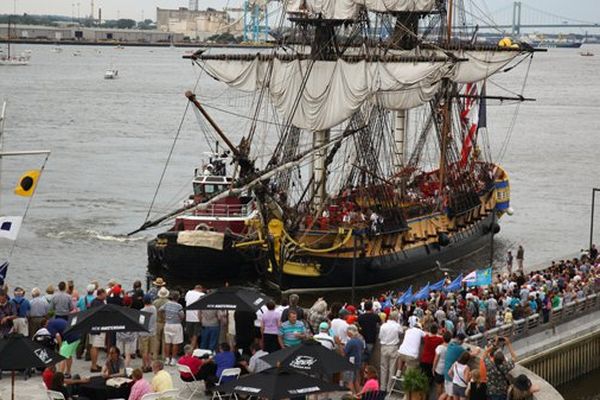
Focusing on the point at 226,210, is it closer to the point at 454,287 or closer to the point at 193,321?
the point at 454,287

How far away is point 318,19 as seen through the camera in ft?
164

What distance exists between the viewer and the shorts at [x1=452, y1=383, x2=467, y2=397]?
19734 mm

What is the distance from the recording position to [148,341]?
22.7 metres

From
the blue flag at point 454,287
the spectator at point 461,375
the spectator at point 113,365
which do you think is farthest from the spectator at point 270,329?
the blue flag at point 454,287

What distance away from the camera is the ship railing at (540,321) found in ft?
79.9

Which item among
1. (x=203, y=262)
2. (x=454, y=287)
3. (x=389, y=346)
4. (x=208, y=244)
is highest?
(x=389, y=346)

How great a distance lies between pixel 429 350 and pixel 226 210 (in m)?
28.1

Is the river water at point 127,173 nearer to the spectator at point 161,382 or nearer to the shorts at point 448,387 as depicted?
the spectator at point 161,382

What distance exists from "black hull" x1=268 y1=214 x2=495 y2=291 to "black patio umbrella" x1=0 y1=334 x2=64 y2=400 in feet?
85.3

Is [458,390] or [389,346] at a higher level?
[389,346]

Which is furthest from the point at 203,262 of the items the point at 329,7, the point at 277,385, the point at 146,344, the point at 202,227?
the point at 277,385

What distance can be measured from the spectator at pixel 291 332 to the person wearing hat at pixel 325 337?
0.27 metres

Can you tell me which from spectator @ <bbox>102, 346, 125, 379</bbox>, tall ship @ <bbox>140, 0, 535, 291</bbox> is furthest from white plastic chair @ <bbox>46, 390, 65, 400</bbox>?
tall ship @ <bbox>140, 0, 535, 291</bbox>

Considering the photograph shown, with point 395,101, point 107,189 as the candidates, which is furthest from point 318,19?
point 107,189
